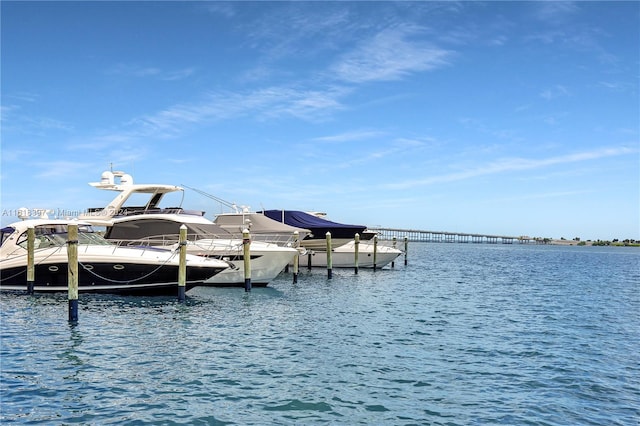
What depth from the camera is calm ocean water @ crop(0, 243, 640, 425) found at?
9.52 meters

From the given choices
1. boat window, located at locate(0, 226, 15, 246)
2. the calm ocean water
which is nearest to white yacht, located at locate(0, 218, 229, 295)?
the calm ocean water

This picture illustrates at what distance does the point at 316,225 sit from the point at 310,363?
2762 centimetres

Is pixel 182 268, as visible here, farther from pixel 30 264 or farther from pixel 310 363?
pixel 310 363

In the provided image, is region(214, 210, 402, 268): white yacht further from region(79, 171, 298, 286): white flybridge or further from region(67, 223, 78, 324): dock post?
region(67, 223, 78, 324): dock post

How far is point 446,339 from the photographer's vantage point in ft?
51.5

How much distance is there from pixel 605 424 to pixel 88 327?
13.2 metres

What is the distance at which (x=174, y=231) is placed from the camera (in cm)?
2838

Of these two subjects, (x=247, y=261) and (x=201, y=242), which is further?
(x=201, y=242)

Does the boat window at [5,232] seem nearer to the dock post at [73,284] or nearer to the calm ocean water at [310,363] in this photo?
the calm ocean water at [310,363]

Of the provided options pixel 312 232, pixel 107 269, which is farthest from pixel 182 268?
pixel 312 232

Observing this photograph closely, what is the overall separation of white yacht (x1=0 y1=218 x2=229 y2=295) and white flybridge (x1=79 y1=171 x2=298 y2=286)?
2.01 m

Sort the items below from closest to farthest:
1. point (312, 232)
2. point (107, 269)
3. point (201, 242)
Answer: point (107, 269)
point (201, 242)
point (312, 232)

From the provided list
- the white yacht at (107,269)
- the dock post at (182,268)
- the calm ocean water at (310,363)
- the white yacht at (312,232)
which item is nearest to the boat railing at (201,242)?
the white yacht at (107,269)

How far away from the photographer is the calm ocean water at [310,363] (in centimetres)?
952
